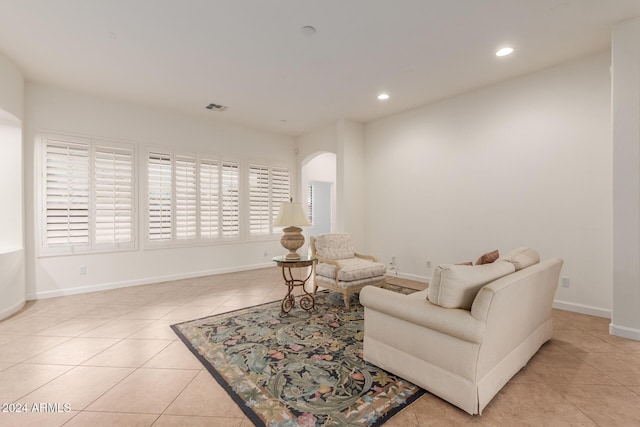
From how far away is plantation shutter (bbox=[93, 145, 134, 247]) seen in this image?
15.2 ft

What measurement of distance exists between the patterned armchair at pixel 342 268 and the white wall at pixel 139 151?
255 cm

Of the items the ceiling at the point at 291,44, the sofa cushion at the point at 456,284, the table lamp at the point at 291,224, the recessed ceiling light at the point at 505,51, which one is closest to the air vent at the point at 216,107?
the ceiling at the point at 291,44

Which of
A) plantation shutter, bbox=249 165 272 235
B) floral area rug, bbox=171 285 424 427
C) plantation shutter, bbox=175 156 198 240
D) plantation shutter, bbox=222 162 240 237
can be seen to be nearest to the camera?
floral area rug, bbox=171 285 424 427

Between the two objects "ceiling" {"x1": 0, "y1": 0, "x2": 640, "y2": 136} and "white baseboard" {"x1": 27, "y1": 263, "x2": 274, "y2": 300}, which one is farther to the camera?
"white baseboard" {"x1": 27, "y1": 263, "x2": 274, "y2": 300}

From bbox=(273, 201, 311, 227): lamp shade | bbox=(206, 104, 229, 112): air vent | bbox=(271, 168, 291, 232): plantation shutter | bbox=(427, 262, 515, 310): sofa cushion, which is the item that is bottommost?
bbox=(427, 262, 515, 310): sofa cushion

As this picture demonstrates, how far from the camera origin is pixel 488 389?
186 cm

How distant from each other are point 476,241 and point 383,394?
129 inches

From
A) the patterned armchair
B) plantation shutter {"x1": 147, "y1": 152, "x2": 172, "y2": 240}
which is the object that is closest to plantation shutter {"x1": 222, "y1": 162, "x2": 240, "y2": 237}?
plantation shutter {"x1": 147, "y1": 152, "x2": 172, "y2": 240}

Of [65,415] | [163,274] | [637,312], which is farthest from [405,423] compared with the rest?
[163,274]

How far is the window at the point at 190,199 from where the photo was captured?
17.0ft

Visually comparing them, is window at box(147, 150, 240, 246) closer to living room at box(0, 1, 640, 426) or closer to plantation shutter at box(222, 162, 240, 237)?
plantation shutter at box(222, 162, 240, 237)

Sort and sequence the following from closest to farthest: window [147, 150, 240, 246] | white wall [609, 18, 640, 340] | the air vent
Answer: white wall [609, 18, 640, 340] < the air vent < window [147, 150, 240, 246]

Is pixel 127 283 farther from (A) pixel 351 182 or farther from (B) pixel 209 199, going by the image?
(A) pixel 351 182

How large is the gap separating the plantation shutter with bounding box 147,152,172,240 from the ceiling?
41.3 inches
